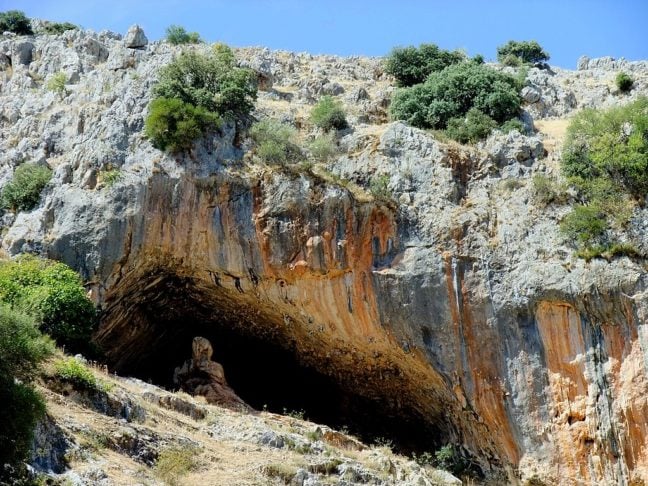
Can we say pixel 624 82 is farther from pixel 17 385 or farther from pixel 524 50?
pixel 17 385

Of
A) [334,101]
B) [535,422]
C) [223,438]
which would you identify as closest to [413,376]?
[535,422]

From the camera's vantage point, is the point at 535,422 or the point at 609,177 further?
the point at 609,177

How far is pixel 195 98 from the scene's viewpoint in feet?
86.0

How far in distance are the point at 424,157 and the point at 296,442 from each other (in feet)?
30.7

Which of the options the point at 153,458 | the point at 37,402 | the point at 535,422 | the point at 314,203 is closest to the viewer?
the point at 37,402


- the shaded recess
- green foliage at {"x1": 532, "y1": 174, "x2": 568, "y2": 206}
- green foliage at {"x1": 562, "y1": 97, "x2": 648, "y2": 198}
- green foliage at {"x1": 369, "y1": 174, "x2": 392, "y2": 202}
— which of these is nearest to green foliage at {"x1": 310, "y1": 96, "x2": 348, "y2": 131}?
green foliage at {"x1": 369, "y1": 174, "x2": 392, "y2": 202}

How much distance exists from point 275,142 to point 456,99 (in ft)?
23.1

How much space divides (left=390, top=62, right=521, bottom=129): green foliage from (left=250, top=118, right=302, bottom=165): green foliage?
4513mm

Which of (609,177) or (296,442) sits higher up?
(609,177)

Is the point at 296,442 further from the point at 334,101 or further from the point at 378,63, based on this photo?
the point at 378,63

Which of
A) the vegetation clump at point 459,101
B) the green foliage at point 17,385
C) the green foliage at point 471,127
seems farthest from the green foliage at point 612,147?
the green foliage at point 17,385

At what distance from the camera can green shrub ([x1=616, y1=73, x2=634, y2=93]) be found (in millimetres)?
30250

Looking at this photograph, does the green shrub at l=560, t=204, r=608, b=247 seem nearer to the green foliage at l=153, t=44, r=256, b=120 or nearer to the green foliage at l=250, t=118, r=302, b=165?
the green foliage at l=250, t=118, r=302, b=165

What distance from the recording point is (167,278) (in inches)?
1019
